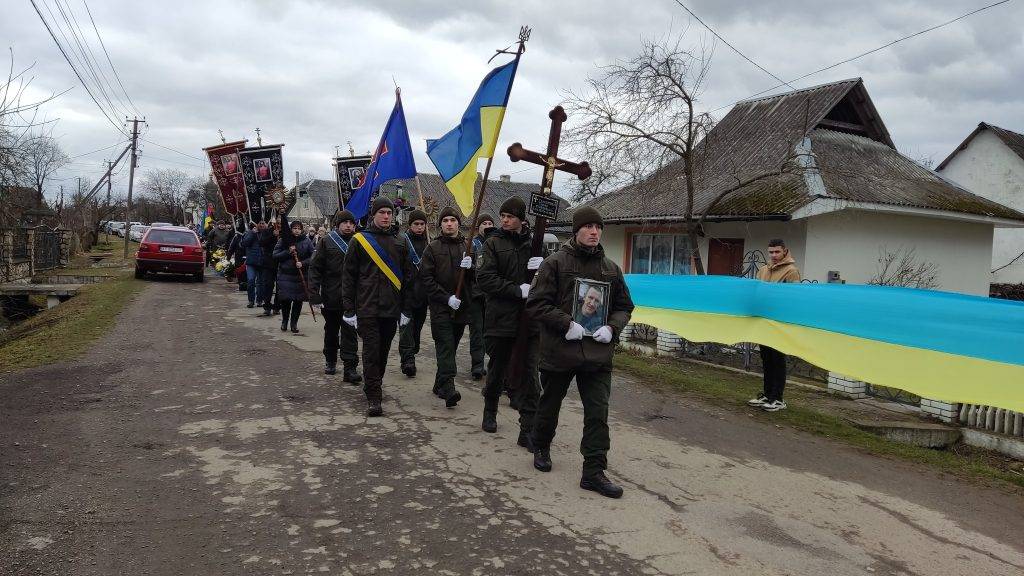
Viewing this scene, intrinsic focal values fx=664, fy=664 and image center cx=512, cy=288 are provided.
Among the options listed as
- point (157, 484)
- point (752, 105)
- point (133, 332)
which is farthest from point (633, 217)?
point (157, 484)

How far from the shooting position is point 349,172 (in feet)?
39.0

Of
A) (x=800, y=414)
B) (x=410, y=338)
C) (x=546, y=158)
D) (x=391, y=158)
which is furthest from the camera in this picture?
(x=391, y=158)

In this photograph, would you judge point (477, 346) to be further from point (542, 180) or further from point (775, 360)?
point (775, 360)

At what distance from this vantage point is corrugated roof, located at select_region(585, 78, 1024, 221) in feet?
47.1

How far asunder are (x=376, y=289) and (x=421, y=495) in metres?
2.58

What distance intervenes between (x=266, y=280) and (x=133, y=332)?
280 centimetres

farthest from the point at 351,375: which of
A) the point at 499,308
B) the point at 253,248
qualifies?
the point at 253,248

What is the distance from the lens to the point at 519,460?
16.3 feet

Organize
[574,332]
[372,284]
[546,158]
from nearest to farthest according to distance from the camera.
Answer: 1. [574,332]
2. [546,158]
3. [372,284]

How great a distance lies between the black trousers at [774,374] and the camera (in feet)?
23.5

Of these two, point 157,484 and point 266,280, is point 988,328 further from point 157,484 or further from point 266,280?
point 266,280

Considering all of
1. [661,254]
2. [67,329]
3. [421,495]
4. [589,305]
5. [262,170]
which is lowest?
[421,495]

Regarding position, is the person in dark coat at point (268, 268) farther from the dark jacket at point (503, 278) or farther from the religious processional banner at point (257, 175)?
the dark jacket at point (503, 278)

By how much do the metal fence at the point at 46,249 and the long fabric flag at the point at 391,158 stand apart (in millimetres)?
17268
